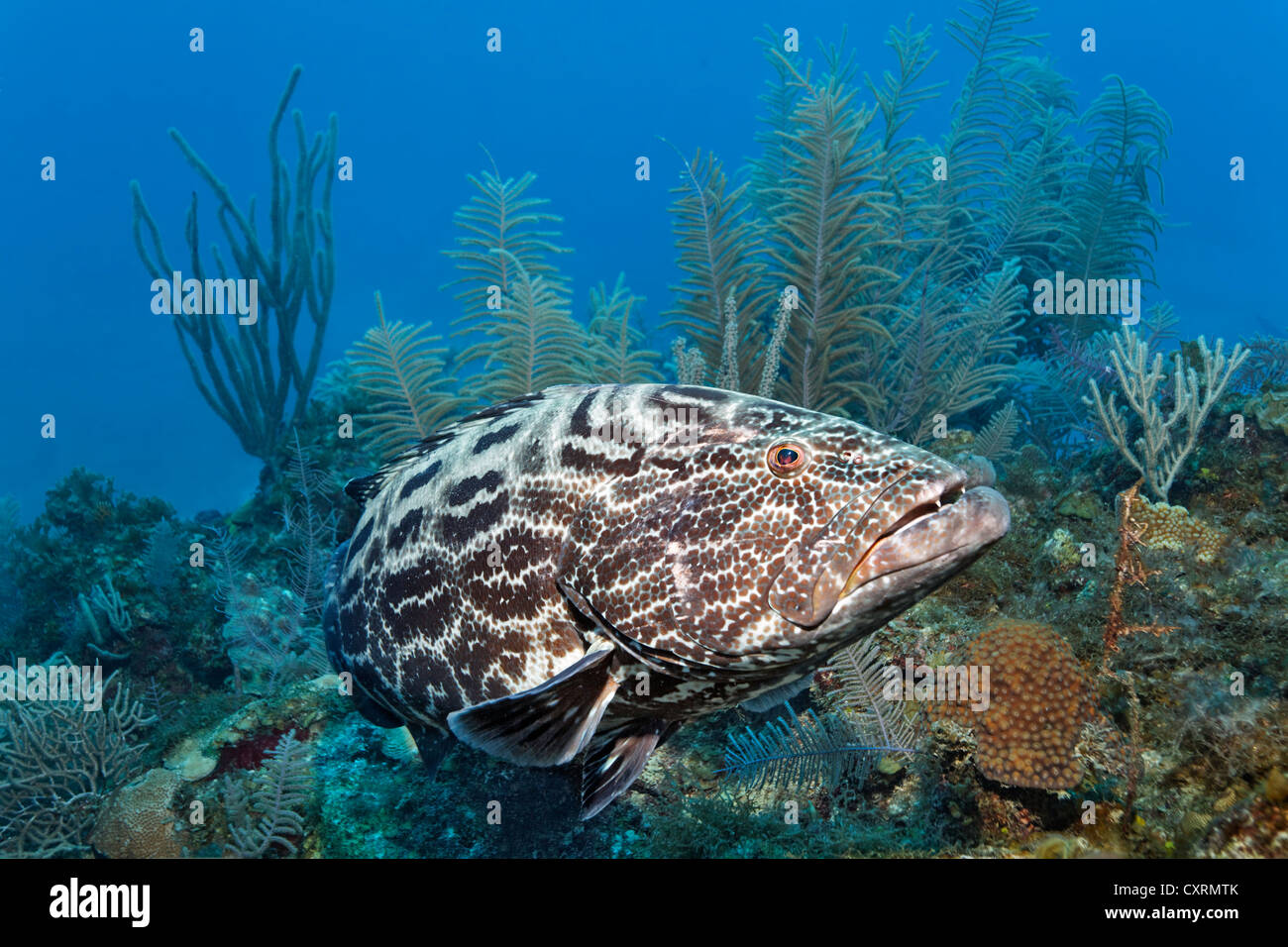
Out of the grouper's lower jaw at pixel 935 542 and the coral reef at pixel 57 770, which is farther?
the coral reef at pixel 57 770

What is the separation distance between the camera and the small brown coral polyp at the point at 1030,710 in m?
3.05

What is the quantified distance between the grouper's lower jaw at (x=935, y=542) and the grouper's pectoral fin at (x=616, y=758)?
46.6 inches

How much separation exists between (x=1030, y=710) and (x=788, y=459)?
194 centimetres

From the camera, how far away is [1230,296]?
56.9 m

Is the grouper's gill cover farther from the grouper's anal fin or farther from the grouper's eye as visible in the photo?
the grouper's anal fin

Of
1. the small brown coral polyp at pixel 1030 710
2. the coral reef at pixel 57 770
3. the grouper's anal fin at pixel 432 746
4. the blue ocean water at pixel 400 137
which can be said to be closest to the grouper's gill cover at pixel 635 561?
the grouper's anal fin at pixel 432 746

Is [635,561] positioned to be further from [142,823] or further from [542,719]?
[142,823]

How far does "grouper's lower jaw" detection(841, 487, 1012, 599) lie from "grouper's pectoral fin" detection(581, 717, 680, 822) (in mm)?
1183

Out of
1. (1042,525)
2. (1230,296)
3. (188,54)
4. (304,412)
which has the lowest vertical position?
(1042,525)

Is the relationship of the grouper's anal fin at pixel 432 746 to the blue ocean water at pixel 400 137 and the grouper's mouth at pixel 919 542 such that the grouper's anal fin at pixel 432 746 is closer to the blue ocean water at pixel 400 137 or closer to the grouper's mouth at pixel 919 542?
the grouper's mouth at pixel 919 542

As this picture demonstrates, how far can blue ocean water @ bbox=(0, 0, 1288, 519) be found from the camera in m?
69.6

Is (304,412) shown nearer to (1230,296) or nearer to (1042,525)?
(1042,525)
